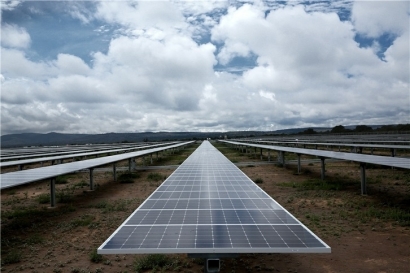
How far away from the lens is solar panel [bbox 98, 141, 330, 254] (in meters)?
5.10

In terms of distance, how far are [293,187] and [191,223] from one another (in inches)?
441

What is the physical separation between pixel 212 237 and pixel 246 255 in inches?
99.8

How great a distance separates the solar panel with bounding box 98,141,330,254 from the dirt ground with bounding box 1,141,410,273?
3.84 feet

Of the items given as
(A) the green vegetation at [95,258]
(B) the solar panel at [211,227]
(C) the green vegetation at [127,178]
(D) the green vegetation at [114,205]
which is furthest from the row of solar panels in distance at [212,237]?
(C) the green vegetation at [127,178]

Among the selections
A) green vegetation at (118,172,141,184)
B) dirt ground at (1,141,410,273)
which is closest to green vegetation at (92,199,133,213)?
dirt ground at (1,141,410,273)

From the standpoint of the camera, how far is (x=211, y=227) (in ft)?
20.5

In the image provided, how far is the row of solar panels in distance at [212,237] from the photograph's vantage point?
5.22 meters

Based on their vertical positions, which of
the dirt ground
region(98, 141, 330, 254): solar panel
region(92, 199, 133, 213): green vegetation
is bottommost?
the dirt ground

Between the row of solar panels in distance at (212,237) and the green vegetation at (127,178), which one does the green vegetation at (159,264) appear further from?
the green vegetation at (127,178)

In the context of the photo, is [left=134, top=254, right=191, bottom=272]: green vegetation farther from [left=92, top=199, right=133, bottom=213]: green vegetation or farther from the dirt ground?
[left=92, top=199, right=133, bottom=213]: green vegetation

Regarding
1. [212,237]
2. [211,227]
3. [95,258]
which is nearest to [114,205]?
[95,258]

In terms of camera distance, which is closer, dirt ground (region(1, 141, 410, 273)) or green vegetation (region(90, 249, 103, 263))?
dirt ground (region(1, 141, 410, 273))

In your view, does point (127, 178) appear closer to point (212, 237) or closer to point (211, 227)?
point (211, 227)

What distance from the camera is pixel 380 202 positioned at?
12602 mm
